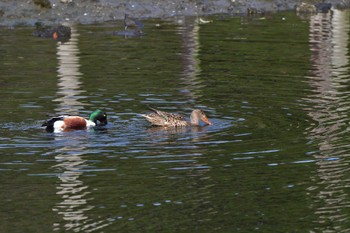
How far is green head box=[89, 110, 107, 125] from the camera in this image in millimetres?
16547

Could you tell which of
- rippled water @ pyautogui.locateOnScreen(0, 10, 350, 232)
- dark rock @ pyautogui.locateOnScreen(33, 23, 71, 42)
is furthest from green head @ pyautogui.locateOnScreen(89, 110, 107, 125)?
dark rock @ pyautogui.locateOnScreen(33, 23, 71, 42)

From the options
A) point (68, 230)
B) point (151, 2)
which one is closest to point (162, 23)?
point (151, 2)

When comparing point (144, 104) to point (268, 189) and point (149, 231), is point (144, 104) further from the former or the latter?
point (149, 231)

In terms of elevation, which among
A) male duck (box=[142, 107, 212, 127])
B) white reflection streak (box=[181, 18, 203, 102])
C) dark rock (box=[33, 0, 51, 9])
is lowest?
white reflection streak (box=[181, 18, 203, 102])

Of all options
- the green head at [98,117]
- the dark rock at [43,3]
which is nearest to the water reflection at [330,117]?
the green head at [98,117]

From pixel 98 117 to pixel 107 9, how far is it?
17.2 meters

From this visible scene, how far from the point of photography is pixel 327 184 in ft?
42.4

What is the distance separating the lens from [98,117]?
54.4 ft

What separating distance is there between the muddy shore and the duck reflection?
33.3 ft

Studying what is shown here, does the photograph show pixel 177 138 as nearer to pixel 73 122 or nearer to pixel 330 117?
pixel 73 122

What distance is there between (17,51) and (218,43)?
521 centimetres

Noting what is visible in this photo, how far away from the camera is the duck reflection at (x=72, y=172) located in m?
11.2

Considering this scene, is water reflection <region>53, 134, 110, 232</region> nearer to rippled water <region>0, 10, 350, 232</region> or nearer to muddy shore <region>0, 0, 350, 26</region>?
rippled water <region>0, 10, 350, 232</region>

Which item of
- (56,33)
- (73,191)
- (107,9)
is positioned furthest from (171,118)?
(107,9)
